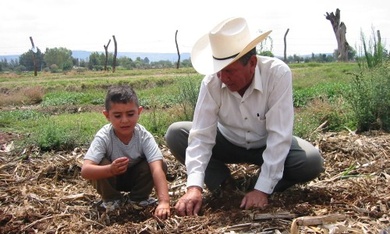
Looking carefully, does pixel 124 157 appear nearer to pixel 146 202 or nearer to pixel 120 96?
pixel 120 96

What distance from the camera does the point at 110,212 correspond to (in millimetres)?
3096

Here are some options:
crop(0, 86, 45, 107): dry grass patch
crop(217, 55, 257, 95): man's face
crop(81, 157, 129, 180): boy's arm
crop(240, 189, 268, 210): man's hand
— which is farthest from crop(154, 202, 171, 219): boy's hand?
crop(0, 86, 45, 107): dry grass patch

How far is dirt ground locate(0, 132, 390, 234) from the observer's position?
253 centimetres

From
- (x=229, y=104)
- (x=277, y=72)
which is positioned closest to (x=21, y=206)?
(x=229, y=104)

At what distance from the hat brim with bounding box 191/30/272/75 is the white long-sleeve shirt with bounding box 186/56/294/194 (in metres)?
0.12

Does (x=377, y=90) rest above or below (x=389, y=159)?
above

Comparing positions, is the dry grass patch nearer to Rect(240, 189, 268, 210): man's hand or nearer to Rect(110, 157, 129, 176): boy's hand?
Rect(110, 157, 129, 176): boy's hand

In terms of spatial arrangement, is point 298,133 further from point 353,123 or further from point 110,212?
point 110,212

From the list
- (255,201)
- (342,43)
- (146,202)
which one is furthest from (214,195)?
(342,43)

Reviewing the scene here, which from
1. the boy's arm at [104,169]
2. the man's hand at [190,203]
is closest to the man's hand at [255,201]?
the man's hand at [190,203]

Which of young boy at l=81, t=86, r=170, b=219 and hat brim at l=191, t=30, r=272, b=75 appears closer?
hat brim at l=191, t=30, r=272, b=75

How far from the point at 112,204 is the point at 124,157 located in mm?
501

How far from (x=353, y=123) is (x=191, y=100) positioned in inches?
77.2

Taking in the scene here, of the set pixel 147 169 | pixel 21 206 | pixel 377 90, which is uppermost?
pixel 377 90
